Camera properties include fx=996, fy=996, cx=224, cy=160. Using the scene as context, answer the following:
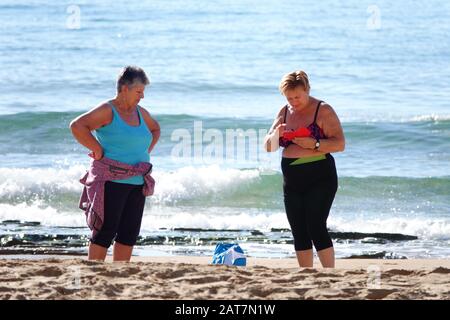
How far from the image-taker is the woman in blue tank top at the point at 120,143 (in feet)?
18.7

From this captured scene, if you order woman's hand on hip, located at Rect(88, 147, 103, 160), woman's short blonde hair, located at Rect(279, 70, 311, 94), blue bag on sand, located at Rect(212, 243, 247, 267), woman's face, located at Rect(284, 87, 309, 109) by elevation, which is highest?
woman's short blonde hair, located at Rect(279, 70, 311, 94)

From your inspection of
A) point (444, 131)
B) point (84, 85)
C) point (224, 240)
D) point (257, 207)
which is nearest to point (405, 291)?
point (224, 240)

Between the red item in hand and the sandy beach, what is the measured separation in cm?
77

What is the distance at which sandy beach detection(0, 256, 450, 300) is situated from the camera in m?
5.02

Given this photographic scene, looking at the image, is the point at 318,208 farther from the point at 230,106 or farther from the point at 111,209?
the point at 230,106

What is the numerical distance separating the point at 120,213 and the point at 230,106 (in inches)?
548

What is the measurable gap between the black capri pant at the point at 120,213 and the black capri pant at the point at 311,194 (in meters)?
0.88

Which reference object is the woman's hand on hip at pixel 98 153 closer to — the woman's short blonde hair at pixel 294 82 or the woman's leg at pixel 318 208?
the woman's short blonde hair at pixel 294 82

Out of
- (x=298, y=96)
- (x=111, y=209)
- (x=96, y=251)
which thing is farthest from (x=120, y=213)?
(x=298, y=96)

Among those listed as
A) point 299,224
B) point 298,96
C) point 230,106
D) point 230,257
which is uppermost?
point 230,106

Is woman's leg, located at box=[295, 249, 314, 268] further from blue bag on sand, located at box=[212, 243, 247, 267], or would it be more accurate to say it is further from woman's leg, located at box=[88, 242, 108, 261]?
woman's leg, located at box=[88, 242, 108, 261]

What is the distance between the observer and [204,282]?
532 centimetres

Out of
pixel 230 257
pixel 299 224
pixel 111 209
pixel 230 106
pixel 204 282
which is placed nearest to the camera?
pixel 204 282

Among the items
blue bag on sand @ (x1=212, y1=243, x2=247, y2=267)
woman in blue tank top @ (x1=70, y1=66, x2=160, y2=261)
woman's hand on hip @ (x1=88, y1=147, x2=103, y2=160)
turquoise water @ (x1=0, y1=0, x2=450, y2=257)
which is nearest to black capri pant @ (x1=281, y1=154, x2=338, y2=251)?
blue bag on sand @ (x1=212, y1=243, x2=247, y2=267)
